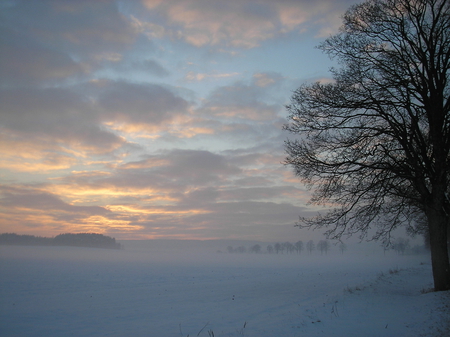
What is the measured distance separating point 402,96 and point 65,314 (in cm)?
1956

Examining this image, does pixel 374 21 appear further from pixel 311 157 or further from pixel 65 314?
pixel 65 314

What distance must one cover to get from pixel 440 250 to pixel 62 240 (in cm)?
17500

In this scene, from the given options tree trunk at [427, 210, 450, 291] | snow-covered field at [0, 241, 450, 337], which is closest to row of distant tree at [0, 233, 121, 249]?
snow-covered field at [0, 241, 450, 337]

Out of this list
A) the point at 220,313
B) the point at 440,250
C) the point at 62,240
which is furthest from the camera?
the point at 62,240

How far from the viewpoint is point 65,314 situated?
14672 millimetres

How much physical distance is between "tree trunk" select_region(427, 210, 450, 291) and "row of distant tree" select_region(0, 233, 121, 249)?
16954 cm

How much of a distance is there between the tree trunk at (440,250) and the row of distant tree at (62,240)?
556ft

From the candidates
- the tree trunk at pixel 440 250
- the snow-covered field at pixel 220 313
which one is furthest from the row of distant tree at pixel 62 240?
the tree trunk at pixel 440 250

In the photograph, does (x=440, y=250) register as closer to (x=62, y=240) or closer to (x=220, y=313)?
(x=220, y=313)

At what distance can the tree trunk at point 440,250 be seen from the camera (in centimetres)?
1048

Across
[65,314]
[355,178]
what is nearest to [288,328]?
[355,178]

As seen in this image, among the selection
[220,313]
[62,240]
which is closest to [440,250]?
[220,313]

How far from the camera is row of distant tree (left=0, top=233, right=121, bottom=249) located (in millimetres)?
138500

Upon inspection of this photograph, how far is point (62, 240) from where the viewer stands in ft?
495
